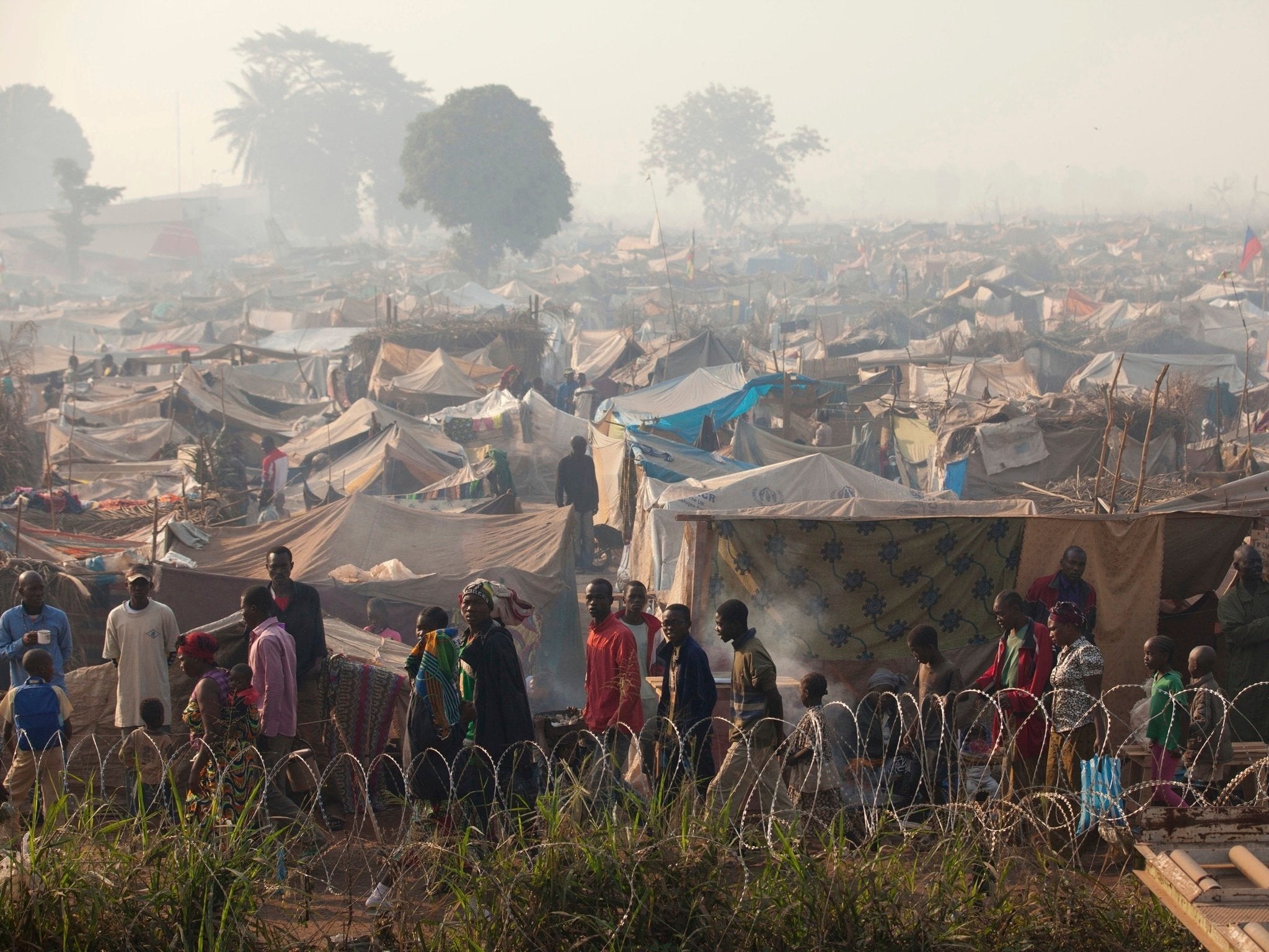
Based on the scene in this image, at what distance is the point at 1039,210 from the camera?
113562mm

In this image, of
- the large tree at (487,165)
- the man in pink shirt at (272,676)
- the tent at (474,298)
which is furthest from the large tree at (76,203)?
the man in pink shirt at (272,676)

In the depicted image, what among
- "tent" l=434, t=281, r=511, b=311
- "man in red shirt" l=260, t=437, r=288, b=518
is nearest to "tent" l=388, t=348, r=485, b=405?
"man in red shirt" l=260, t=437, r=288, b=518

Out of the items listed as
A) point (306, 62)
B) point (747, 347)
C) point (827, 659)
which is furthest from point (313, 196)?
point (827, 659)

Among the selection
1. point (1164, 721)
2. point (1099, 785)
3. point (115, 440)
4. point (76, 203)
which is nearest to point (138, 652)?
point (1099, 785)

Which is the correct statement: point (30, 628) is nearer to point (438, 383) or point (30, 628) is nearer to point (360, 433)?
point (360, 433)

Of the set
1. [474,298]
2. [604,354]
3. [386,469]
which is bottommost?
[386,469]

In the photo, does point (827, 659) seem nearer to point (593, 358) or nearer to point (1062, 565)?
point (1062, 565)

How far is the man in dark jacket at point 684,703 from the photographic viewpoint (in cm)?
541

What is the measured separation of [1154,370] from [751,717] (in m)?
18.5

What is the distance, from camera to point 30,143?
105m

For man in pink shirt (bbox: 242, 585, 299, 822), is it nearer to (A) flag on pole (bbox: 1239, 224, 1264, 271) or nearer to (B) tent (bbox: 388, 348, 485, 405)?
(B) tent (bbox: 388, 348, 485, 405)

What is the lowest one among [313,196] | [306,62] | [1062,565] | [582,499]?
[582,499]

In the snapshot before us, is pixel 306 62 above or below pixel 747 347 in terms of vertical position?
above

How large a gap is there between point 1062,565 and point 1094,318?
103ft
